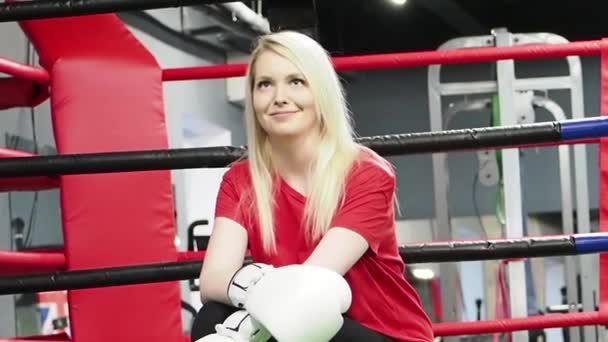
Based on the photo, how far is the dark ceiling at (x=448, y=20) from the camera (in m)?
7.79

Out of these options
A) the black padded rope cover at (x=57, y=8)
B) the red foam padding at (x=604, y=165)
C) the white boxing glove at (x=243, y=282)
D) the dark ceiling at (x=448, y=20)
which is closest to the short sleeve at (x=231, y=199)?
the white boxing glove at (x=243, y=282)

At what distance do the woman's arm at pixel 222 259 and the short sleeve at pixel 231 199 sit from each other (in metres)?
0.01

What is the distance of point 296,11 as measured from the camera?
6.77 ft

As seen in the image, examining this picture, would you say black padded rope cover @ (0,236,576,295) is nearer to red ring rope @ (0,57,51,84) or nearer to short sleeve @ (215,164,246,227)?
short sleeve @ (215,164,246,227)

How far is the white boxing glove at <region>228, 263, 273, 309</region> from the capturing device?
5.16ft

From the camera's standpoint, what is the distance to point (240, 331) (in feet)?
4.89

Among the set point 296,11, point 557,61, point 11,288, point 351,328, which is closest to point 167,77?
point 296,11

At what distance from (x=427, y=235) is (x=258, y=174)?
6.43 meters

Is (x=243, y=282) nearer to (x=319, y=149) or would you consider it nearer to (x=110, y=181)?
(x=319, y=149)

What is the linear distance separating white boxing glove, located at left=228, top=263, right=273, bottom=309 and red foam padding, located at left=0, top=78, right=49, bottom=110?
41.3 inches

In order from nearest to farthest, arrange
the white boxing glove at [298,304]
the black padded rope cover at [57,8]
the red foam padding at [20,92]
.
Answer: the white boxing glove at [298,304] < the black padded rope cover at [57,8] < the red foam padding at [20,92]

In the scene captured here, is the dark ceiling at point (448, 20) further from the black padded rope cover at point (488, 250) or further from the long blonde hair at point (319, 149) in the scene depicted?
the long blonde hair at point (319, 149)

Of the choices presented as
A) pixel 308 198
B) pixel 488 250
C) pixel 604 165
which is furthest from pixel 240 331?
pixel 604 165

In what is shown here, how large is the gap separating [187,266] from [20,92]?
2.14 feet
